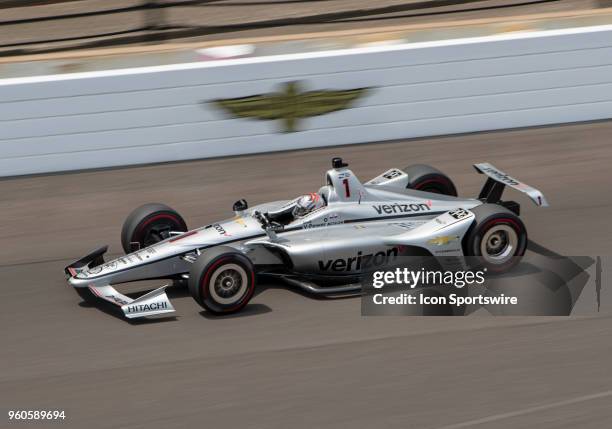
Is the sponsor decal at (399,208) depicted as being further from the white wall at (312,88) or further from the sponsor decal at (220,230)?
the white wall at (312,88)

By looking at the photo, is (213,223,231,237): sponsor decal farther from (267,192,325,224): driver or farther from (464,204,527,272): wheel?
(464,204,527,272): wheel

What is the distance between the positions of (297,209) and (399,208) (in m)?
0.87

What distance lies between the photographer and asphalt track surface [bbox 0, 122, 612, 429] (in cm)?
620

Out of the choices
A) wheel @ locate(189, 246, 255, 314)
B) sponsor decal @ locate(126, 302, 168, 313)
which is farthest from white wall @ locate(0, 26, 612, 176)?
sponsor decal @ locate(126, 302, 168, 313)

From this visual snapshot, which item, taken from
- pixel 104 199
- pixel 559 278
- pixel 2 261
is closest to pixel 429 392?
pixel 559 278

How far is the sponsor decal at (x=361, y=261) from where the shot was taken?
8.08m

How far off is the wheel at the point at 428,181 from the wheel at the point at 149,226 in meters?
2.22

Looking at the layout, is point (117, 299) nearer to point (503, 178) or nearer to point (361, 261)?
point (361, 261)

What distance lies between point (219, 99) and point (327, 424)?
21.6 ft

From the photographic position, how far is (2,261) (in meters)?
9.59

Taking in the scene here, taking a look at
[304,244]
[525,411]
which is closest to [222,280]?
[304,244]

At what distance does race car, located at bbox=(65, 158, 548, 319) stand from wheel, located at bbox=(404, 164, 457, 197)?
0.67m

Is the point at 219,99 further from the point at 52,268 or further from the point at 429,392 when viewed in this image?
the point at 429,392

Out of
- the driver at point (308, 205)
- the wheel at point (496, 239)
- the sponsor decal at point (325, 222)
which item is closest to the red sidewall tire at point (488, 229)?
the wheel at point (496, 239)
